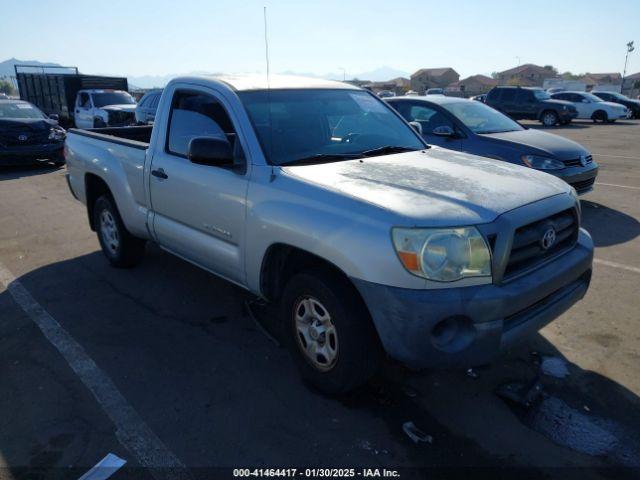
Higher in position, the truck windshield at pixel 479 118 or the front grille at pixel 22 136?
the truck windshield at pixel 479 118

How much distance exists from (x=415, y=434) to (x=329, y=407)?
541mm

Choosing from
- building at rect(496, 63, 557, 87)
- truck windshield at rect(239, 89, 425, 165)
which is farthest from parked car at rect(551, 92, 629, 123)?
building at rect(496, 63, 557, 87)

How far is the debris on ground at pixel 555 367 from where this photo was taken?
334 cm

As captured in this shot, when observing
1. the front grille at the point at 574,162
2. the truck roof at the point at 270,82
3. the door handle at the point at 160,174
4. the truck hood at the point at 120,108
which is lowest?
the front grille at the point at 574,162

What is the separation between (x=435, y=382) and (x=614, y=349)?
4.62 ft

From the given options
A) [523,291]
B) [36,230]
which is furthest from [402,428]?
[36,230]

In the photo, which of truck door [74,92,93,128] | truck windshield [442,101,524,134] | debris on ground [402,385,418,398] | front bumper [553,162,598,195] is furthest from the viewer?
truck door [74,92,93,128]

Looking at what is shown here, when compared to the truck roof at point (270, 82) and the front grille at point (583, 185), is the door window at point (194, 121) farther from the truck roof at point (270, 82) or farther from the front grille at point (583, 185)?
the front grille at point (583, 185)

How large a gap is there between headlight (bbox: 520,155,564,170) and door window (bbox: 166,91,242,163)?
4.73 meters

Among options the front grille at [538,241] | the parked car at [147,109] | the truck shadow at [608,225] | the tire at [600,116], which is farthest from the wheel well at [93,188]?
the tire at [600,116]

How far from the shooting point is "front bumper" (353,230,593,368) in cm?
246

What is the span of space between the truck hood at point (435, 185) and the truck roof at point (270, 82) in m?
0.93

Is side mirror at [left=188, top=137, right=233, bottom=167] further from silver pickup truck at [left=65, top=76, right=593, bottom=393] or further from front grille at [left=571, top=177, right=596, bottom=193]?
front grille at [left=571, top=177, right=596, bottom=193]

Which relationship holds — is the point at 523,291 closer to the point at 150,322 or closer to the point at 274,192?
the point at 274,192
